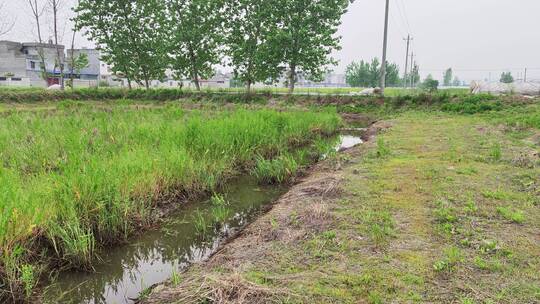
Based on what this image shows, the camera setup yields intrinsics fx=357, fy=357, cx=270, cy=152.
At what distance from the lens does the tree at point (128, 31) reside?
2497 centimetres

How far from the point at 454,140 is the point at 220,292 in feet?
25.3

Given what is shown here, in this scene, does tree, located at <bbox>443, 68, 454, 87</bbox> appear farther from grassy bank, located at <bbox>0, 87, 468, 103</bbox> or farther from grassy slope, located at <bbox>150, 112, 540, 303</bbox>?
grassy slope, located at <bbox>150, 112, 540, 303</bbox>

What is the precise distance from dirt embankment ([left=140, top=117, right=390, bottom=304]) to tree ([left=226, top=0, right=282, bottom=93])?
17.2 m

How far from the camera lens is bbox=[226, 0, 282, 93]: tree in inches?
837

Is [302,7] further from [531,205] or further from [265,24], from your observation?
[531,205]

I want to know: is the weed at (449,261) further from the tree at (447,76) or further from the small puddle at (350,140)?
the tree at (447,76)

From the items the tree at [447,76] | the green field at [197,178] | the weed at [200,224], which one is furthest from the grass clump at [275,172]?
the tree at [447,76]

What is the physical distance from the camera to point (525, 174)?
520cm

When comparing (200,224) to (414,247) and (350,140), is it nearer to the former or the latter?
(414,247)

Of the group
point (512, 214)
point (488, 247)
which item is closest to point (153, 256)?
point (488, 247)

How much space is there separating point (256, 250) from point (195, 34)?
22.3 m

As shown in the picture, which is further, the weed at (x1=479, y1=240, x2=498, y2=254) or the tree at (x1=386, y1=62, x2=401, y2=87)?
the tree at (x1=386, y1=62, x2=401, y2=87)

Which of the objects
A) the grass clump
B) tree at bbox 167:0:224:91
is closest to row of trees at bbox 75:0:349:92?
tree at bbox 167:0:224:91

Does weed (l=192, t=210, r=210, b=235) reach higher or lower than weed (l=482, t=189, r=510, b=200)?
lower
